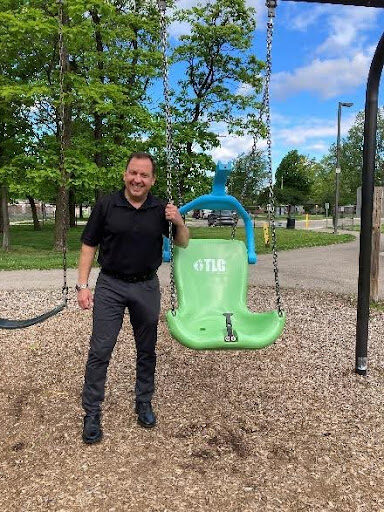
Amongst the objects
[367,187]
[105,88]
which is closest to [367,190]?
[367,187]

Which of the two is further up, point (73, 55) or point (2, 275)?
point (73, 55)

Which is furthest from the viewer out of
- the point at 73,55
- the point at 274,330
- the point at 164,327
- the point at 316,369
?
the point at 73,55

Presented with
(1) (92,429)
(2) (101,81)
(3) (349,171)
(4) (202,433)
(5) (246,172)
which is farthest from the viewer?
(3) (349,171)

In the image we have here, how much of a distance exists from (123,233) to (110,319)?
47 centimetres

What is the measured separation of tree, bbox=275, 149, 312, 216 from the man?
4926 centimetres

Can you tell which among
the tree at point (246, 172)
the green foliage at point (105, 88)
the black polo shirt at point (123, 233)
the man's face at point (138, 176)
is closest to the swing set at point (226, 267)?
the tree at point (246, 172)

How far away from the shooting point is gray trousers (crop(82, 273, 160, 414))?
272 centimetres

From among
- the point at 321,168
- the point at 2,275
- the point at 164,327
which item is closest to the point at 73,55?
the point at 2,275

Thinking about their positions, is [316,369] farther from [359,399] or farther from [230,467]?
[230,467]

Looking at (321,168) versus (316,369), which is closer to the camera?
(316,369)

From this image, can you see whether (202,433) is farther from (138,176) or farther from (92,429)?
(138,176)

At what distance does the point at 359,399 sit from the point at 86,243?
2.13 meters

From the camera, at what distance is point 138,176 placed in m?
2.66

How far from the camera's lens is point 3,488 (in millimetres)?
2375
